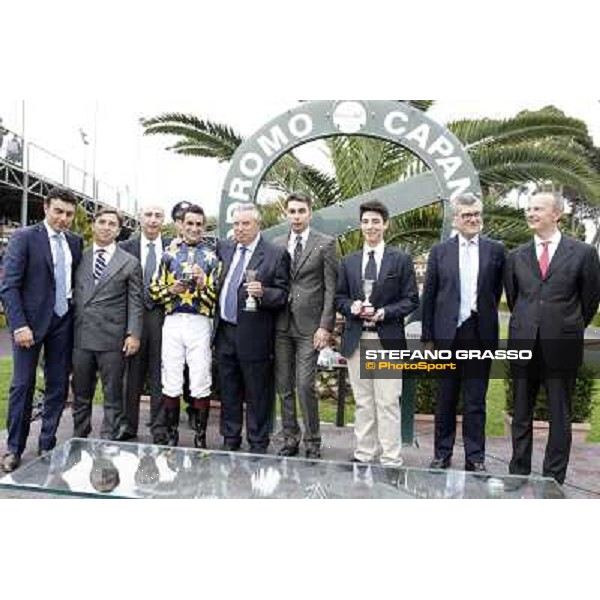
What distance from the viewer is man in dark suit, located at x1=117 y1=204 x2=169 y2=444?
4.83 meters

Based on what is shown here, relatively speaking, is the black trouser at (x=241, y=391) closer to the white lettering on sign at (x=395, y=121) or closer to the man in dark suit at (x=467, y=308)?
the man in dark suit at (x=467, y=308)

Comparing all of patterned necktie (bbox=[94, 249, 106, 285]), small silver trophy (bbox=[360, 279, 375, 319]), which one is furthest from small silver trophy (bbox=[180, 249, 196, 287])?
small silver trophy (bbox=[360, 279, 375, 319])

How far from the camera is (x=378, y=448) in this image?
15.2ft

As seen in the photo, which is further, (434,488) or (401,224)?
(401,224)

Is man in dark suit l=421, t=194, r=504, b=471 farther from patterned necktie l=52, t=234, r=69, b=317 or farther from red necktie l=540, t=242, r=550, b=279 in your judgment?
patterned necktie l=52, t=234, r=69, b=317

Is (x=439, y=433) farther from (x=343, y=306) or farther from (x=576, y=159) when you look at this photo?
(x=576, y=159)

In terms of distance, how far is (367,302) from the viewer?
4.34 meters

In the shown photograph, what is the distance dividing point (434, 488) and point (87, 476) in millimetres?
1736

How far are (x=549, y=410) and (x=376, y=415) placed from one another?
1.11m

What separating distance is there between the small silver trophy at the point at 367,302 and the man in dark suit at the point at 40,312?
2.00m

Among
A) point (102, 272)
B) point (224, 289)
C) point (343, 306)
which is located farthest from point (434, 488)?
point (102, 272)

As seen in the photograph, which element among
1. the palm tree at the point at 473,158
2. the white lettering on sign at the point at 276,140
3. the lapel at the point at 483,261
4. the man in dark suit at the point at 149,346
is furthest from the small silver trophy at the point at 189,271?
the palm tree at the point at 473,158

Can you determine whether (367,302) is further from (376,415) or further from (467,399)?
(467,399)

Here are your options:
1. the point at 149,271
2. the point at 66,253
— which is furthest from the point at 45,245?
the point at 149,271
